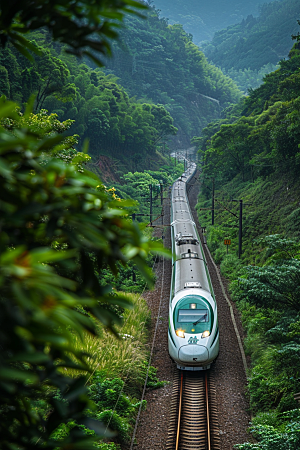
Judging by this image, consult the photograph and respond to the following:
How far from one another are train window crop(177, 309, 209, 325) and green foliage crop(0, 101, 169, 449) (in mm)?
10552

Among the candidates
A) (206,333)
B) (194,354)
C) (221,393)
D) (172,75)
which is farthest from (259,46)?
(221,393)

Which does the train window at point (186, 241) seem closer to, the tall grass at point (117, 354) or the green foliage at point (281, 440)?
the tall grass at point (117, 354)

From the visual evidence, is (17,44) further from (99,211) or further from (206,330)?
(206,330)

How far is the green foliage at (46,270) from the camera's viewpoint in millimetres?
1265

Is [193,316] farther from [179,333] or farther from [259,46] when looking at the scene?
[259,46]

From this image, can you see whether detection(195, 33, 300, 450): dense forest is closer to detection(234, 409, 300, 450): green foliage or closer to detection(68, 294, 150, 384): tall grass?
detection(234, 409, 300, 450): green foliage

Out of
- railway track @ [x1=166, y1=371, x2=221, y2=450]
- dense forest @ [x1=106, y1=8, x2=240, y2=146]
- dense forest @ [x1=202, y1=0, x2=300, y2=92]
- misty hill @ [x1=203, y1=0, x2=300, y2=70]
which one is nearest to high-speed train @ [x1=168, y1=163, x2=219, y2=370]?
railway track @ [x1=166, y1=371, x2=221, y2=450]

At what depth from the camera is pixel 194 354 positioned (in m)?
11.5

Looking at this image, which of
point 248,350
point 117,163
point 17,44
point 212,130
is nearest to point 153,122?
point 212,130

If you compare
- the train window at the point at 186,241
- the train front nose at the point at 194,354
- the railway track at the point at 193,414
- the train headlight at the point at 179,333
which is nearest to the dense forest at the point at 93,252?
the railway track at the point at 193,414

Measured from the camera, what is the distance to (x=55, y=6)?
1.93m

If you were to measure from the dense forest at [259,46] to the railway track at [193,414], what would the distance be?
132 metres

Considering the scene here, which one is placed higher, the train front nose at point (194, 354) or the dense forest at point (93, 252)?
the dense forest at point (93, 252)

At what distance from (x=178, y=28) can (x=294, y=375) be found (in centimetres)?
11880
